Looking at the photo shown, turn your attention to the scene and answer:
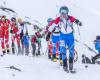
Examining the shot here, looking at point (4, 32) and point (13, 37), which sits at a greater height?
point (4, 32)

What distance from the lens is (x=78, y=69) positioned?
50.4 ft

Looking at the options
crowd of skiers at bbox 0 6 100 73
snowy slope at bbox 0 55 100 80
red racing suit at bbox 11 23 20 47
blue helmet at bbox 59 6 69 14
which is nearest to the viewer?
snowy slope at bbox 0 55 100 80

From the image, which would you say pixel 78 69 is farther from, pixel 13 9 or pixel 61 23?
pixel 13 9

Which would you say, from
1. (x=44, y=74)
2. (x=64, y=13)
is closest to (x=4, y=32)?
(x=64, y=13)

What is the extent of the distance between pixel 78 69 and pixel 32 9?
4103 cm

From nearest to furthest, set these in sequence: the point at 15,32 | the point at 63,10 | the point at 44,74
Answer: the point at 44,74, the point at 63,10, the point at 15,32

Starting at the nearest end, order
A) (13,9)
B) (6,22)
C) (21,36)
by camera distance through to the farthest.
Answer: (6,22) → (21,36) → (13,9)

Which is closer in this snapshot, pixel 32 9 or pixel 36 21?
pixel 36 21

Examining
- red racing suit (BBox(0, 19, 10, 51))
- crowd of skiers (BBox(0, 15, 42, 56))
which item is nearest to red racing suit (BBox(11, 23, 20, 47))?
crowd of skiers (BBox(0, 15, 42, 56))

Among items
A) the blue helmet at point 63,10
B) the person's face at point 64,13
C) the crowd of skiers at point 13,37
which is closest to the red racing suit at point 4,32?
the crowd of skiers at point 13,37

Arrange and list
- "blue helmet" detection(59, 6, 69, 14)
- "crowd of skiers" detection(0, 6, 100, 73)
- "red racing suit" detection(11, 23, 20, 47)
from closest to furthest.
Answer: "blue helmet" detection(59, 6, 69, 14) < "crowd of skiers" detection(0, 6, 100, 73) < "red racing suit" detection(11, 23, 20, 47)

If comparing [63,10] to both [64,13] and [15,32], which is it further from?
[15,32]

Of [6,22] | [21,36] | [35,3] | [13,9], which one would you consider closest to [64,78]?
[6,22]

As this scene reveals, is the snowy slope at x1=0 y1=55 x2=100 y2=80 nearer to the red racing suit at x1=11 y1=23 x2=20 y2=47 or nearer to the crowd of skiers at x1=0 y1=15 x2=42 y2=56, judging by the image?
the crowd of skiers at x1=0 y1=15 x2=42 y2=56
